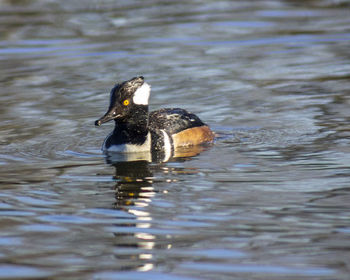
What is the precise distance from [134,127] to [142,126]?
0.43 feet

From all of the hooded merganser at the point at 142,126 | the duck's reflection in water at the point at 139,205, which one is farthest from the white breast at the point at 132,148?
the duck's reflection in water at the point at 139,205

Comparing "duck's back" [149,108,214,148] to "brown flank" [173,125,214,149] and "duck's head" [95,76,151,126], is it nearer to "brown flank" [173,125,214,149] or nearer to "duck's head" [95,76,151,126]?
"brown flank" [173,125,214,149]

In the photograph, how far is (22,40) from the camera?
19.5 metres

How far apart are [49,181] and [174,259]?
3.14 metres

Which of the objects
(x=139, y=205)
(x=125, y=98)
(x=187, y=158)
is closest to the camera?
(x=139, y=205)

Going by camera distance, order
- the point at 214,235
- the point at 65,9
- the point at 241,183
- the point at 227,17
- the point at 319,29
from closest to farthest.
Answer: the point at 214,235 < the point at 241,183 < the point at 319,29 < the point at 227,17 < the point at 65,9

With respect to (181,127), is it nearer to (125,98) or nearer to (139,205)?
(125,98)

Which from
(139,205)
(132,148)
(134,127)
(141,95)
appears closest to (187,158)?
(132,148)

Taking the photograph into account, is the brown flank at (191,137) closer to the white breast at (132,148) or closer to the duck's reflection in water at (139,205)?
the duck's reflection in water at (139,205)

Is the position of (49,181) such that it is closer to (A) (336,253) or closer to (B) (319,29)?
(A) (336,253)

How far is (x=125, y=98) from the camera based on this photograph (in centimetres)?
1027

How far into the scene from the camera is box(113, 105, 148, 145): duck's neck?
1047 centimetres

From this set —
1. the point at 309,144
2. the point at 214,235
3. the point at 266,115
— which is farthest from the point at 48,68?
the point at 214,235

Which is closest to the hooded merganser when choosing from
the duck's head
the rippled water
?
the duck's head
